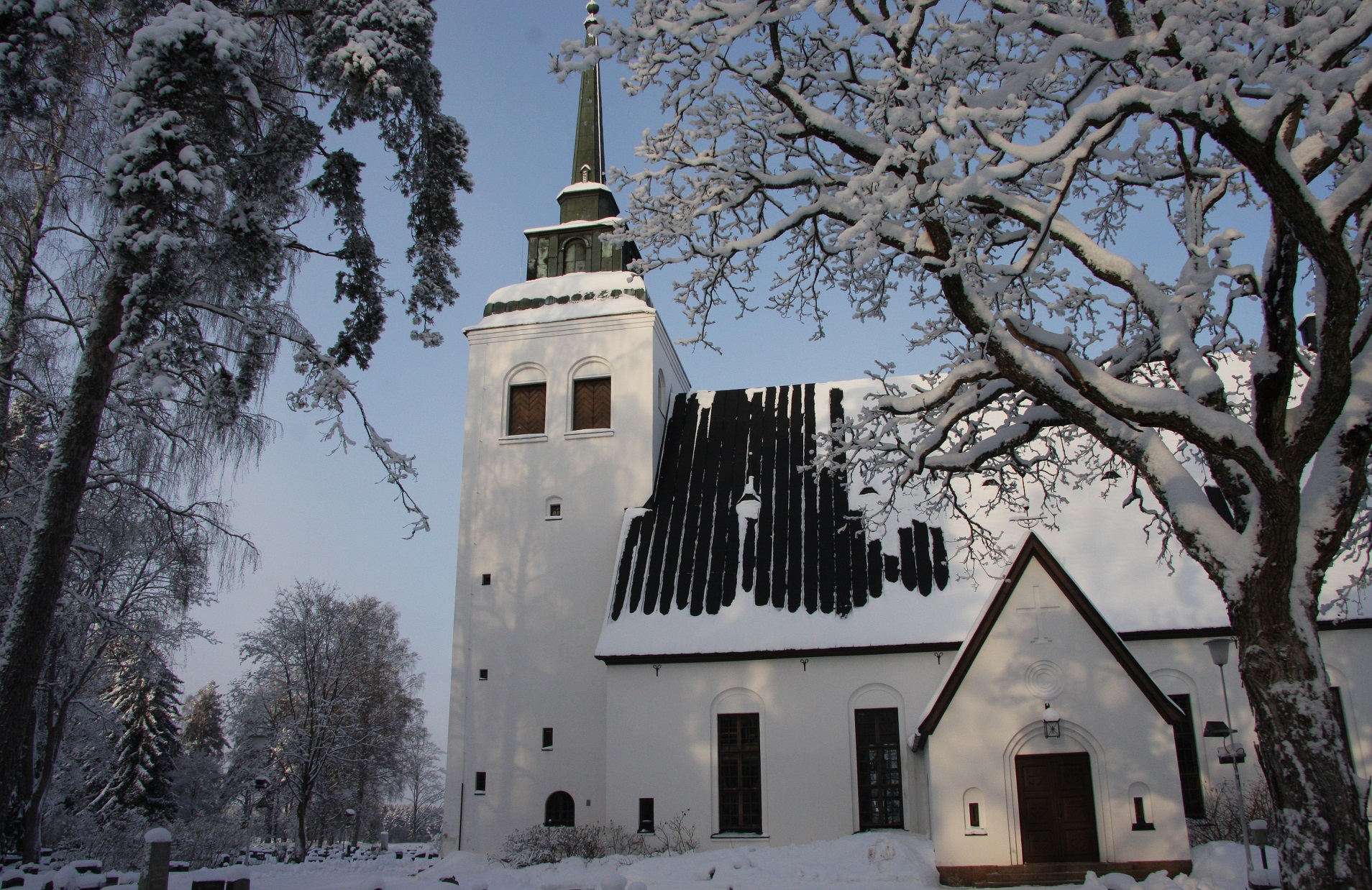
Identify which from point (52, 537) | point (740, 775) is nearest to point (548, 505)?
point (740, 775)

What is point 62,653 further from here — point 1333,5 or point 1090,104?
point 1333,5

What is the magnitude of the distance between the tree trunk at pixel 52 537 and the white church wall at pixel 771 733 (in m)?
9.60

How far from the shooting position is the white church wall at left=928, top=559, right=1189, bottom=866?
40.4ft

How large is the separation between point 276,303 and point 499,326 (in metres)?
10.2

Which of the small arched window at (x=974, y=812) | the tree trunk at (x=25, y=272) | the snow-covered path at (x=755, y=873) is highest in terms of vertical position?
the tree trunk at (x=25, y=272)

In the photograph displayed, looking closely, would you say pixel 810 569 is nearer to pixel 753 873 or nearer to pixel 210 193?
pixel 753 873

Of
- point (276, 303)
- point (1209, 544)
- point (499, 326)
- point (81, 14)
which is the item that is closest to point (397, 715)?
point (499, 326)

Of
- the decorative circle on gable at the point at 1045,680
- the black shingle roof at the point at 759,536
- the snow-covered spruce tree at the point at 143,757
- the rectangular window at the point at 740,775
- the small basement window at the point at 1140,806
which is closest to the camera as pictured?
the small basement window at the point at 1140,806

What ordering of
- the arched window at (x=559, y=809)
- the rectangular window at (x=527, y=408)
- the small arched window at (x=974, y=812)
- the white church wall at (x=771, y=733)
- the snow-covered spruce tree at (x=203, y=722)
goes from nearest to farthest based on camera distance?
the small arched window at (x=974, y=812) < the white church wall at (x=771, y=733) < the arched window at (x=559, y=809) < the rectangular window at (x=527, y=408) < the snow-covered spruce tree at (x=203, y=722)

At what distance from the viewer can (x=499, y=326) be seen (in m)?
21.2

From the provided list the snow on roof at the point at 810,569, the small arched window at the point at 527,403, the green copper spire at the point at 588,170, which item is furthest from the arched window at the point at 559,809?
the green copper spire at the point at 588,170

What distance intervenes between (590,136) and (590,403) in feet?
24.2

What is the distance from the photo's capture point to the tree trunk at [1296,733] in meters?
6.07

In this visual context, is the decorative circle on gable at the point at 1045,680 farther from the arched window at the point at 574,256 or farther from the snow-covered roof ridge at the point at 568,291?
the arched window at the point at 574,256
